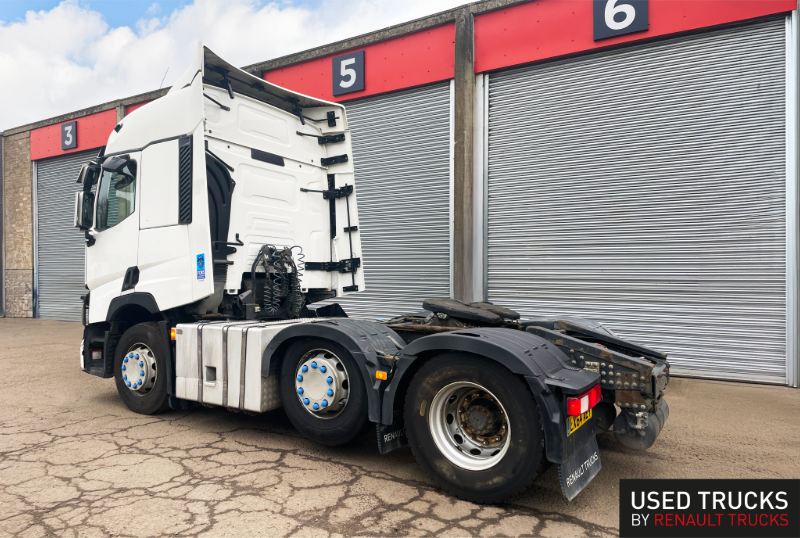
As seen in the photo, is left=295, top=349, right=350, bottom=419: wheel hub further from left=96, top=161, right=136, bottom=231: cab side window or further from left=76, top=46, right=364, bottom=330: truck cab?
left=96, top=161, right=136, bottom=231: cab side window

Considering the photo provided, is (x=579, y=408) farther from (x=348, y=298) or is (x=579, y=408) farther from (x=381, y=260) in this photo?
(x=348, y=298)

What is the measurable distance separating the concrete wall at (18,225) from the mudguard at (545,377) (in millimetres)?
18391

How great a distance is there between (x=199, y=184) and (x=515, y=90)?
20.6ft

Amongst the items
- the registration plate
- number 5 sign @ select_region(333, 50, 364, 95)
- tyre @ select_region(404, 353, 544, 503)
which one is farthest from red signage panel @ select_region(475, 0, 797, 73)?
tyre @ select_region(404, 353, 544, 503)

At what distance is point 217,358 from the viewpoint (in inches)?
198

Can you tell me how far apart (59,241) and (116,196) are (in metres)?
13.0

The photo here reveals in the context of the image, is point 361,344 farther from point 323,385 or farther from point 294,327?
point 294,327

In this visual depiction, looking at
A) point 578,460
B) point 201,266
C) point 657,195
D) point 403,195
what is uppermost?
point 403,195

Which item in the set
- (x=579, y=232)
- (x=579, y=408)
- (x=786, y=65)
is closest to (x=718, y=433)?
(x=579, y=408)

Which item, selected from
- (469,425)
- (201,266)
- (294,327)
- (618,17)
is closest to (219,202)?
(201,266)

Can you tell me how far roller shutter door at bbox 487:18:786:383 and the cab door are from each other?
598 centimetres

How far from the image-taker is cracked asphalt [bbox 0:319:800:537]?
323 cm

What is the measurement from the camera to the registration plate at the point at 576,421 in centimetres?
324

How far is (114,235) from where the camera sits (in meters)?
6.04
